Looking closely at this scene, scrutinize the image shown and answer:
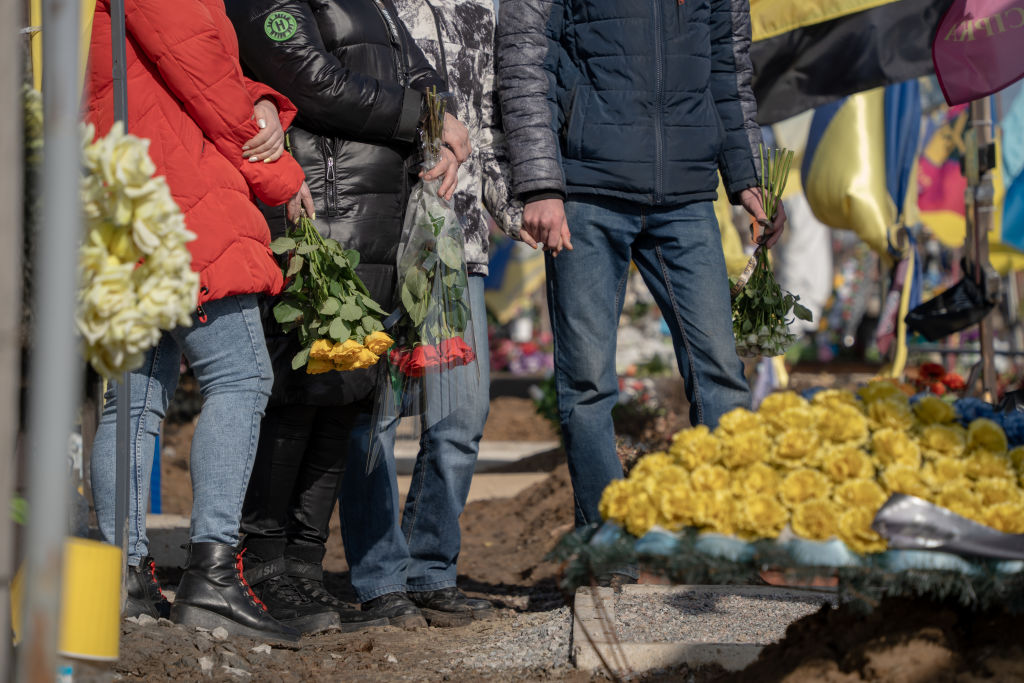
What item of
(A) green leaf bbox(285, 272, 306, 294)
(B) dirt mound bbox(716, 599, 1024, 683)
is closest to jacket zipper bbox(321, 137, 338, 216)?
(A) green leaf bbox(285, 272, 306, 294)

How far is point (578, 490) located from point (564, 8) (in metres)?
1.33

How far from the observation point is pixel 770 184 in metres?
3.42

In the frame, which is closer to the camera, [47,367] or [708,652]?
[47,367]

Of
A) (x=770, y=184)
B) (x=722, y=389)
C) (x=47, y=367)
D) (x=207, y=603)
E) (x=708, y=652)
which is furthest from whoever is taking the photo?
(x=770, y=184)

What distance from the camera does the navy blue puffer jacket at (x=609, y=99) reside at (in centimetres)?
310

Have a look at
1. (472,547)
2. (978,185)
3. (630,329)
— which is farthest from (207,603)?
(630,329)

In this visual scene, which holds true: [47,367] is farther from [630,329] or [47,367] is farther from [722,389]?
[630,329]

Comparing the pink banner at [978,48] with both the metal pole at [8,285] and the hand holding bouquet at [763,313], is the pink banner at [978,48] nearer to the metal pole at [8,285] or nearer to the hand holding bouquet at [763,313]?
the hand holding bouquet at [763,313]

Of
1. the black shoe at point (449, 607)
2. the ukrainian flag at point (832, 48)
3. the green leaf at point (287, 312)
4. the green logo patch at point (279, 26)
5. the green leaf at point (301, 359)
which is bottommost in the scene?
the black shoe at point (449, 607)

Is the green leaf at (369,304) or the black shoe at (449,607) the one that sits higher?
the green leaf at (369,304)

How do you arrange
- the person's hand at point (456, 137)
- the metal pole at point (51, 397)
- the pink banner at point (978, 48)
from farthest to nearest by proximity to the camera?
1. the pink banner at point (978, 48)
2. the person's hand at point (456, 137)
3. the metal pole at point (51, 397)

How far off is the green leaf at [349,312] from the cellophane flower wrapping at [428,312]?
0.60 ft

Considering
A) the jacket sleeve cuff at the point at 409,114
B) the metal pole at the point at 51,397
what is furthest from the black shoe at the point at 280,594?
the metal pole at the point at 51,397

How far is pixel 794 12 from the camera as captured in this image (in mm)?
5230
